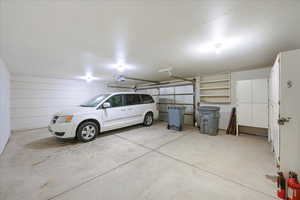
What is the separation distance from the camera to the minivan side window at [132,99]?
4797 mm

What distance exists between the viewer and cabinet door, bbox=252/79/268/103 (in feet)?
11.7

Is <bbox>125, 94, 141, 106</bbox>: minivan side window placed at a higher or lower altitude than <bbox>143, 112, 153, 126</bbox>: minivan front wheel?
higher

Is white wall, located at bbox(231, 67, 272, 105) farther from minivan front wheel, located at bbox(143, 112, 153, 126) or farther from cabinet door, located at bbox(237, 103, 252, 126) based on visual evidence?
minivan front wheel, located at bbox(143, 112, 153, 126)

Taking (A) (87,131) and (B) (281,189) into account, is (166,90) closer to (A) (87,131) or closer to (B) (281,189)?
(A) (87,131)

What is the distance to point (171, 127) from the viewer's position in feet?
16.7

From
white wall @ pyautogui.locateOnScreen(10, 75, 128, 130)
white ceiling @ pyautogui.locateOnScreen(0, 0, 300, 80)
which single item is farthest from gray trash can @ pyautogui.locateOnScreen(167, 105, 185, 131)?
white wall @ pyautogui.locateOnScreen(10, 75, 128, 130)

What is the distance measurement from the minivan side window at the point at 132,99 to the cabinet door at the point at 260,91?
4301 millimetres

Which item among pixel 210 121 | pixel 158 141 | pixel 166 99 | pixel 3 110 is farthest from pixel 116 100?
pixel 210 121

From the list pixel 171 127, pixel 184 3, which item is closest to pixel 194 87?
pixel 171 127

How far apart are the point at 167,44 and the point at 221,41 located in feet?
3.38

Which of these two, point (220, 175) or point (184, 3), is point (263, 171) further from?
point (184, 3)

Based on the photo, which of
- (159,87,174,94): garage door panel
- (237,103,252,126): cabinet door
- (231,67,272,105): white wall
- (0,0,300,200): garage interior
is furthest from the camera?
(159,87,174,94): garage door panel

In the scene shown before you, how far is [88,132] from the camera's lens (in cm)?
370

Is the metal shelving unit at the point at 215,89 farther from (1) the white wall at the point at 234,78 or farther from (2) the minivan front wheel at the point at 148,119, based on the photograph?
(2) the minivan front wheel at the point at 148,119
